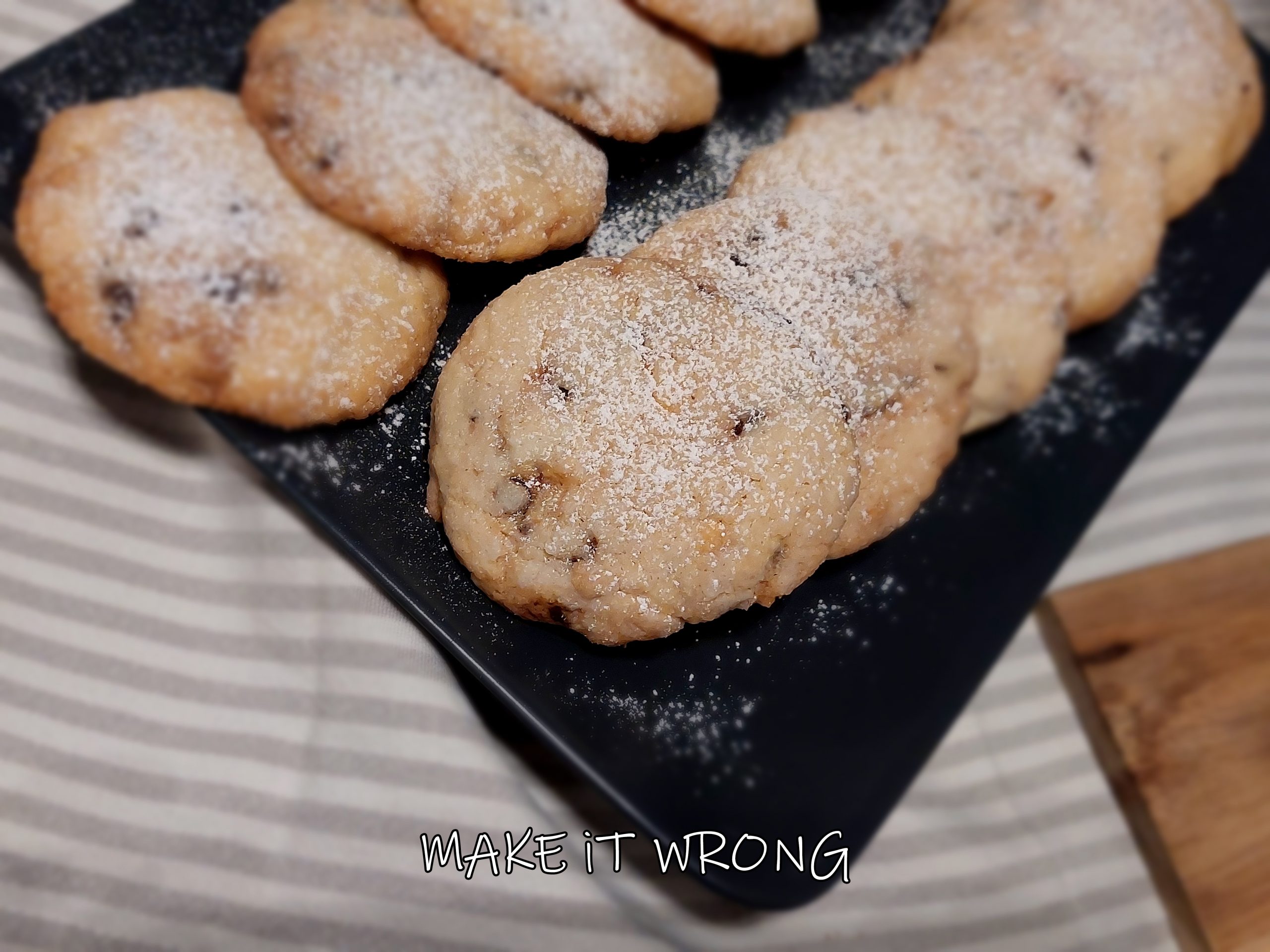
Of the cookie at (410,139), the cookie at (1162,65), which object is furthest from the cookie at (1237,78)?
the cookie at (410,139)

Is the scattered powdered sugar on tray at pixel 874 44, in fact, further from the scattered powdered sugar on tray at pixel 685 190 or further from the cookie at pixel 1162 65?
the scattered powdered sugar on tray at pixel 685 190

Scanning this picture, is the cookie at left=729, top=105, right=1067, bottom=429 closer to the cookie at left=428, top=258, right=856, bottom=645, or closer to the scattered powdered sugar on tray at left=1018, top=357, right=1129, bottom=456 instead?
the scattered powdered sugar on tray at left=1018, top=357, right=1129, bottom=456

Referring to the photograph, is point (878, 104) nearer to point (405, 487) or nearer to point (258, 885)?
point (405, 487)

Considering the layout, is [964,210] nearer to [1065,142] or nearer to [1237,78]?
[1065,142]

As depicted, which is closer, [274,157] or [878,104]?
[274,157]

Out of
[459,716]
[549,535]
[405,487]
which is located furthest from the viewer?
[459,716]

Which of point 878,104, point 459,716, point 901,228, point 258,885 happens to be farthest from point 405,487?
point 878,104

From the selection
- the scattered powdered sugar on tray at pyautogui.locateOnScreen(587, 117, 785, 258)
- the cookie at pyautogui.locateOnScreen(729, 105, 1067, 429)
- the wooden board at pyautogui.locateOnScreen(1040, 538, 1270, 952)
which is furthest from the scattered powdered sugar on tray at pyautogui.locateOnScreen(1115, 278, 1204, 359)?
the scattered powdered sugar on tray at pyautogui.locateOnScreen(587, 117, 785, 258)

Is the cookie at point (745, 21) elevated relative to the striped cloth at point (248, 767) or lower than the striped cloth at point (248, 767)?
elevated
